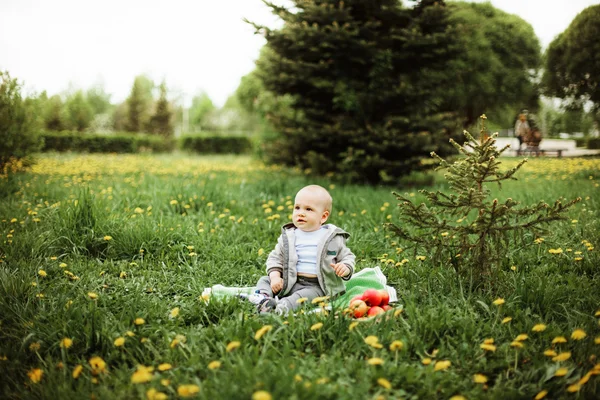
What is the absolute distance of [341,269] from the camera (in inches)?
107

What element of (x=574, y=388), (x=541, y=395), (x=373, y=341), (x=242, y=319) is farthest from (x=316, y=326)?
(x=574, y=388)

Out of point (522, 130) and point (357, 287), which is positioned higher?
point (522, 130)

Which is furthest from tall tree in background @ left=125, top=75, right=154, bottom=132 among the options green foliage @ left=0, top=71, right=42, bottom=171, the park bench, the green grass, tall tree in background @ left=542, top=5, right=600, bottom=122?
the green grass

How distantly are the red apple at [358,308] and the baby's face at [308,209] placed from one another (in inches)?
27.5

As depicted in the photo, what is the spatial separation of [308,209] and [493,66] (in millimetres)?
10085

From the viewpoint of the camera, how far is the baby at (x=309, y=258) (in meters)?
2.85

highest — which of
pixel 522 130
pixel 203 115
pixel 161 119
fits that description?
pixel 203 115

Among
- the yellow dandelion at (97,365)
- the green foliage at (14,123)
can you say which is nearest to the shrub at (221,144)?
the green foliage at (14,123)

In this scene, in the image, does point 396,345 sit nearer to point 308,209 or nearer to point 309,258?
point 309,258

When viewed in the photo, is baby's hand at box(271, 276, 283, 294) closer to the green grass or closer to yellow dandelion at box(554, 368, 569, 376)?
the green grass

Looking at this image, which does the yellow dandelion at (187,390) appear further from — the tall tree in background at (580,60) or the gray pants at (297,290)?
the tall tree in background at (580,60)

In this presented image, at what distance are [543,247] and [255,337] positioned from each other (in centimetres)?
281

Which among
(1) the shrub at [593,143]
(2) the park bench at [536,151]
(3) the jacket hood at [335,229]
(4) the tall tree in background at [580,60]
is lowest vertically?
(3) the jacket hood at [335,229]

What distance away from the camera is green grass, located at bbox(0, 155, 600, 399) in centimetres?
183
